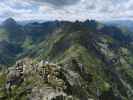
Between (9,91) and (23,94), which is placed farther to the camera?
(9,91)

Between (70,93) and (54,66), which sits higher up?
(54,66)

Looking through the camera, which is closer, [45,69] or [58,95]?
[58,95]

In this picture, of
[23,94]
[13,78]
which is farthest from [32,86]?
[13,78]

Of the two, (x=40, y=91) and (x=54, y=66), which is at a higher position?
(x=54, y=66)

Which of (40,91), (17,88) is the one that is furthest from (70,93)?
(17,88)

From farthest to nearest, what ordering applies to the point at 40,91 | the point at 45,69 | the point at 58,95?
the point at 45,69 < the point at 40,91 < the point at 58,95

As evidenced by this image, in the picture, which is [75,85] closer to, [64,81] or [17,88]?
[64,81]

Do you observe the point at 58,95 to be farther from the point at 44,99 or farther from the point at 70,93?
the point at 70,93

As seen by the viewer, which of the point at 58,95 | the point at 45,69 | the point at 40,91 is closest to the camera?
the point at 58,95

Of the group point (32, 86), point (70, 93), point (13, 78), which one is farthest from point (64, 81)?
point (13, 78)
